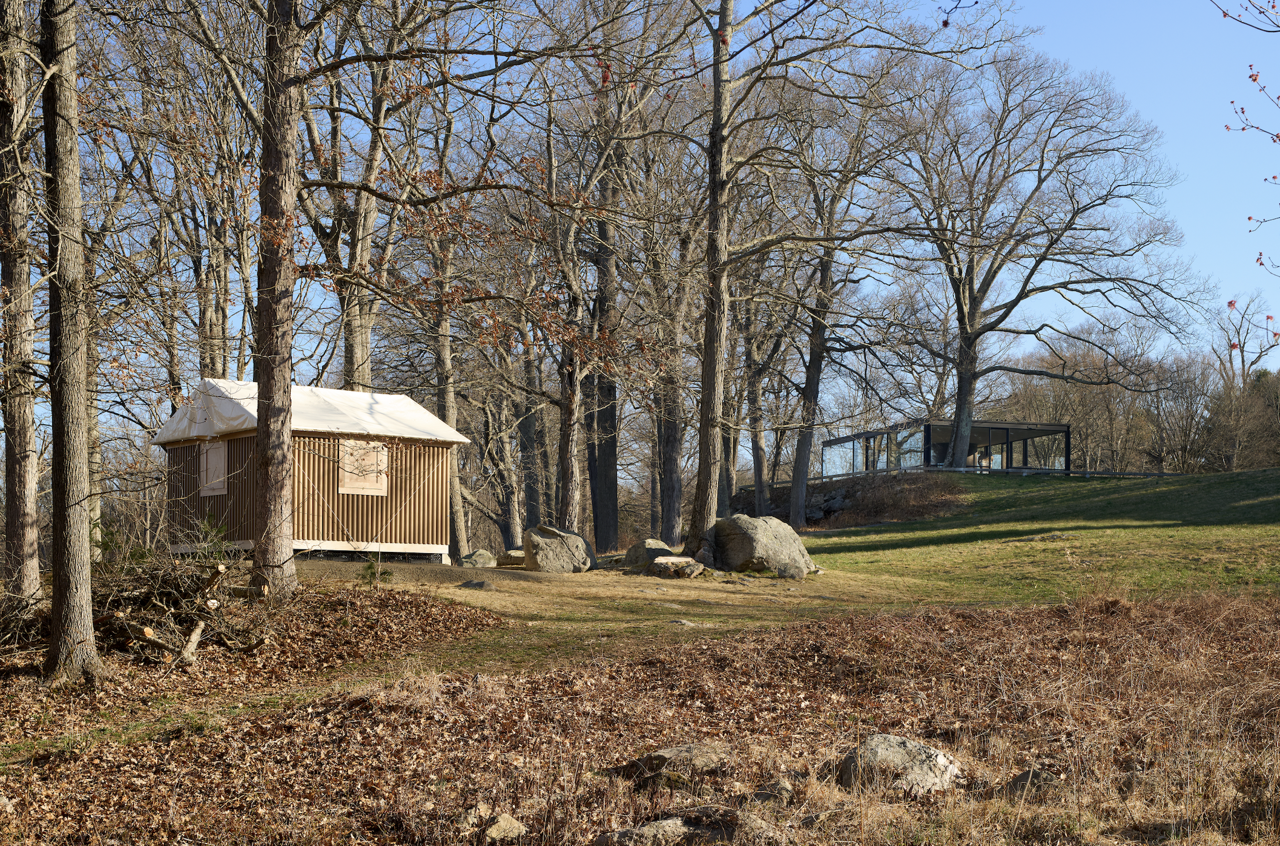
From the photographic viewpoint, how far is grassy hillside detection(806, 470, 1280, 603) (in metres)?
15.1

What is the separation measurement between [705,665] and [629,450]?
26.1 metres

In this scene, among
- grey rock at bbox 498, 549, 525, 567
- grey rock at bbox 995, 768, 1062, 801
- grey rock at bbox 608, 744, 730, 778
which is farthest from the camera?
grey rock at bbox 498, 549, 525, 567

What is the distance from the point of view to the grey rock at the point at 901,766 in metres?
5.16

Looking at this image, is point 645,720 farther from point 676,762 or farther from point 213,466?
point 213,466

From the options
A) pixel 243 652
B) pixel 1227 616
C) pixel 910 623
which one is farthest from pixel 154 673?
pixel 1227 616

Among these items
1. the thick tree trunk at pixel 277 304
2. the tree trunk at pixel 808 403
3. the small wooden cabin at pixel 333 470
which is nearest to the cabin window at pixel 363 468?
the small wooden cabin at pixel 333 470

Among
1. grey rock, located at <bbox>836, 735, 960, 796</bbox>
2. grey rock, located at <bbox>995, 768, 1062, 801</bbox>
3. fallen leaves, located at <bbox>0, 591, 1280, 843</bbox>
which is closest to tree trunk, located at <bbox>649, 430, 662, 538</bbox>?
fallen leaves, located at <bbox>0, 591, 1280, 843</bbox>

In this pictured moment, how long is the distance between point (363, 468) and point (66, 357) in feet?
25.7

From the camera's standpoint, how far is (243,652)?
927 cm

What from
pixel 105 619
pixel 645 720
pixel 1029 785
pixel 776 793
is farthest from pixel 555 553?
pixel 1029 785

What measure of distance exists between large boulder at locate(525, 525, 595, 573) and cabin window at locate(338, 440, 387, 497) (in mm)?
2487

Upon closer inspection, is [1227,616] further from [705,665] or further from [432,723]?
[432,723]

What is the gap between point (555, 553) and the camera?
15.9m

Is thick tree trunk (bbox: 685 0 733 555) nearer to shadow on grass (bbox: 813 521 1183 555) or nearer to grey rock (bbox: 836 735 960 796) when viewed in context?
shadow on grass (bbox: 813 521 1183 555)
